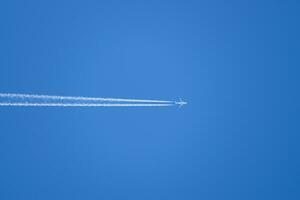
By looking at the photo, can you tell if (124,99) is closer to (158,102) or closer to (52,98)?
(158,102)

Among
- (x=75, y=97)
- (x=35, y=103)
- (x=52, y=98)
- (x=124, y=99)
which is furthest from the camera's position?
(x=124, y=99)

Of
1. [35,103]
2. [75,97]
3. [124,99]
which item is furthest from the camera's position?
[124,99]

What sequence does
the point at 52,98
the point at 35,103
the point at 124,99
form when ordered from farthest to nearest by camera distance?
the point at 124,99 → the point at 52,98 → the point at 35,103

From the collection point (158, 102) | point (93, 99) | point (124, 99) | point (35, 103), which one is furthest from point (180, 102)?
point (35, 103)

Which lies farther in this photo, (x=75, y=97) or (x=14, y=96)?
(x=75, y=97)

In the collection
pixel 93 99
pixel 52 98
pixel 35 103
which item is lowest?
pixel 35 103

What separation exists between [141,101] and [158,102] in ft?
5.26

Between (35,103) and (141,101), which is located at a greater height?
(141,101)

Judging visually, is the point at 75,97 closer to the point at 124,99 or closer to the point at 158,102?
the point at 124,99

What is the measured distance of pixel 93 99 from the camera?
1130 inches

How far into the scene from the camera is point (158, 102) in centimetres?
3181

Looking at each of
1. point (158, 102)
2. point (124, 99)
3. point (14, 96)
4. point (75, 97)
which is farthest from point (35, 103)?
point (158, 102)

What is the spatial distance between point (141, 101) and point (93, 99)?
3.90 meters

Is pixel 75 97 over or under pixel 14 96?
over
